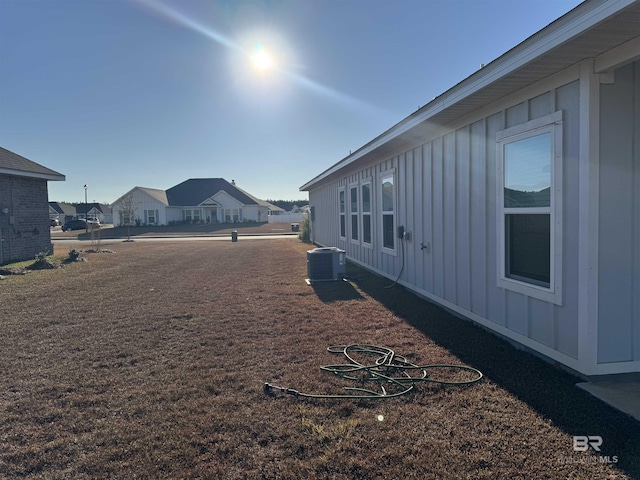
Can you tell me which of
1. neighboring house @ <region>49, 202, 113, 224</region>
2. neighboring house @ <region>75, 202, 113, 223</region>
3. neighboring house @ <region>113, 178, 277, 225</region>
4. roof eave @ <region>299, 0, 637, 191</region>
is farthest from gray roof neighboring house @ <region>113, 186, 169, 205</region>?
roof eave @ <region>299, 0, 637, 191</region>

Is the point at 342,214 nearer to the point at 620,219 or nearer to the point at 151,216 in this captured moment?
the point at 620,219

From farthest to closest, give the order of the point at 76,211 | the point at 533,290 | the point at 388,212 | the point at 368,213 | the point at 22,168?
the point at 76,211 → the point at 22,168 → the point at 368,213 → the point at 388,212 → the point at 533,290

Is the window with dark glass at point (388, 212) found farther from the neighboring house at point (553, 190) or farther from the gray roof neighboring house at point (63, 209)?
the gray roof neighboring house at point (63, 209)

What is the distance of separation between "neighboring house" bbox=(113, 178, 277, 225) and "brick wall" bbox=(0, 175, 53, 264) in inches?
1106

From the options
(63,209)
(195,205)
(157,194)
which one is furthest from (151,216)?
(63,209)

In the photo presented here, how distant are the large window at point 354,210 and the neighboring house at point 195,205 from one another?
117 ft

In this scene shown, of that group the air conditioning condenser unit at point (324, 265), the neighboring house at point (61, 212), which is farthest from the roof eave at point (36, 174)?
the neighboring house at point (61, 212)

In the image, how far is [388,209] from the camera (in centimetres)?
807

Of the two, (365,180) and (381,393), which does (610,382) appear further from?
(365,180)

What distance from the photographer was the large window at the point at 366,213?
944 centimetres

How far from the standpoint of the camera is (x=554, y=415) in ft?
9.02

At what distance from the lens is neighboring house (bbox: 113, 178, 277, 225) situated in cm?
4234

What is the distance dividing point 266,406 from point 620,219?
320 centimetres

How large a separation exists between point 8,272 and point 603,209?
12.5m
